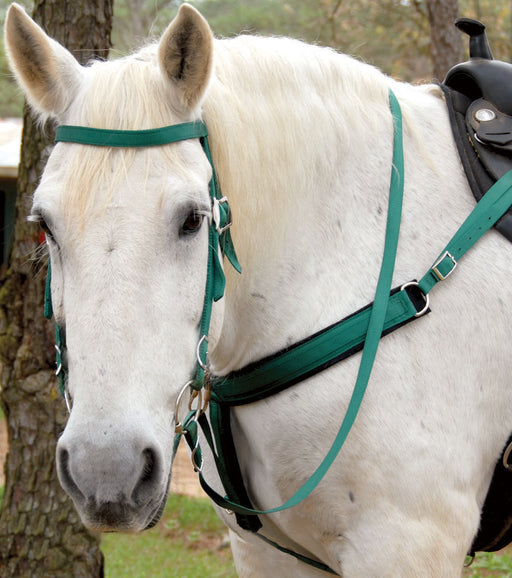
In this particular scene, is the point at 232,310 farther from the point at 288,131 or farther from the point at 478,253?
the point at 478,253

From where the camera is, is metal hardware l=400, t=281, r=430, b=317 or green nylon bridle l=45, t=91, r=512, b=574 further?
metal hardware l=400, t=281, r=430, b=317

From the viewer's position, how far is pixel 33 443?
3598 millimetres

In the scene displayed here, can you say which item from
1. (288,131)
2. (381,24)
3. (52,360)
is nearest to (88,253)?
(288,131)

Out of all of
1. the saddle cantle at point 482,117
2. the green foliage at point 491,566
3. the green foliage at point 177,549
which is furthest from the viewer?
the green foliage at point 177,549

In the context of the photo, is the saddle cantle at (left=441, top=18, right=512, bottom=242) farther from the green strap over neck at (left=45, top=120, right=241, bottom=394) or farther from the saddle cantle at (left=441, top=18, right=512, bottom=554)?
the green strap over neck at (left=45, top=120, right=241, bottom=394)

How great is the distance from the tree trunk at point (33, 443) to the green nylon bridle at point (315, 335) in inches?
62.4

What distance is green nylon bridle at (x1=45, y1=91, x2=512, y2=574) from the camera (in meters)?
1.84

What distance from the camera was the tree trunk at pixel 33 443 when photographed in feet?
11.7

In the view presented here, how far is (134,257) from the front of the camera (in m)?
1.68

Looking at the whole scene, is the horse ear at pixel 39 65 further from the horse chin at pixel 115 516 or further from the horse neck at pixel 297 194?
the horse chin at pixel 115 516

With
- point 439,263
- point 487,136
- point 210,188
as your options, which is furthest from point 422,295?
point 210,188

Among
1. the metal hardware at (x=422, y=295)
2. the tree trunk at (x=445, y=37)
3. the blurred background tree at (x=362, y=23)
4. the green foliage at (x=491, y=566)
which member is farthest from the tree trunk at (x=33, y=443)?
the blurred background tree at (x=362, y=23)

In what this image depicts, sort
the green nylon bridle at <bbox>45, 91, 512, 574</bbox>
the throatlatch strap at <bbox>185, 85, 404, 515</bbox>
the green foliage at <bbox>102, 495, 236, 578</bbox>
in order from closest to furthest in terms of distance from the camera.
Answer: the green nylon bridle at <bbox>45, 91, 512, 574</bbox> < the throatlatch strap at <bbox>185, 85, 404, 515</bbox> < the green foliage at <bbox>102, 495, 236, 578</bbox>

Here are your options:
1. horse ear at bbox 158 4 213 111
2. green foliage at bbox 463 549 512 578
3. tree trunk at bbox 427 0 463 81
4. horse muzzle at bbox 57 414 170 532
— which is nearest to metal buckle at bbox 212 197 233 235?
horse ear at bbox 158 4 213 111
